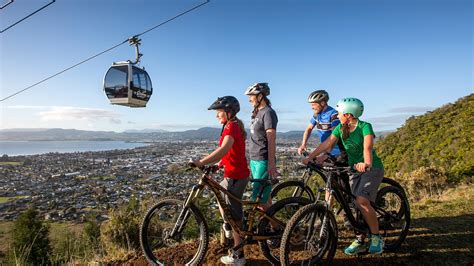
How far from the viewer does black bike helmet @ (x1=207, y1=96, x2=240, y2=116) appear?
388 cm

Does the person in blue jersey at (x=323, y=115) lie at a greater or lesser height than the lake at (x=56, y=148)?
greater

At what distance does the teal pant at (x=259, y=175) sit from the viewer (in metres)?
4.23

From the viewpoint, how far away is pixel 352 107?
406cm

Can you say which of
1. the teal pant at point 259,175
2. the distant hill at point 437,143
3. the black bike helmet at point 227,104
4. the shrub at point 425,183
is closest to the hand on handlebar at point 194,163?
the black bike helmet at point 227,104

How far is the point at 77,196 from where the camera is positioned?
34.9 m

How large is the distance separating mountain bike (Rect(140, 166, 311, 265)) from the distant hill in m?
9.34

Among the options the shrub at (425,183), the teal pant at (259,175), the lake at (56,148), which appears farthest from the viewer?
the lake at (56,148)

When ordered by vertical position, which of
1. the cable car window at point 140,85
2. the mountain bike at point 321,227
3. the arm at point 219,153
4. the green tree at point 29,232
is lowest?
the green tree at point 29,232

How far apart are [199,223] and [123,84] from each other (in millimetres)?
5710

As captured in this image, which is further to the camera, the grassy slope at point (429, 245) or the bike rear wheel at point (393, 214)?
the bike rear wheel at point (393, 214)

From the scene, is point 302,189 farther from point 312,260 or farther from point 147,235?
point 147,235

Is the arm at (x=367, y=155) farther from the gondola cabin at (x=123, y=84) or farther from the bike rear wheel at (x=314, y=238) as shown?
the gondola cabin at (x=123, y=84)

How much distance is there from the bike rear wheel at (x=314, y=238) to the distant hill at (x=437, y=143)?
29.7 feet

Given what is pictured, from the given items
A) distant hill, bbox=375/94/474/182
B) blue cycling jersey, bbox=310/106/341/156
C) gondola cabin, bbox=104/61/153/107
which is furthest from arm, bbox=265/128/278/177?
distant hill, bbox=375/94/474/182
